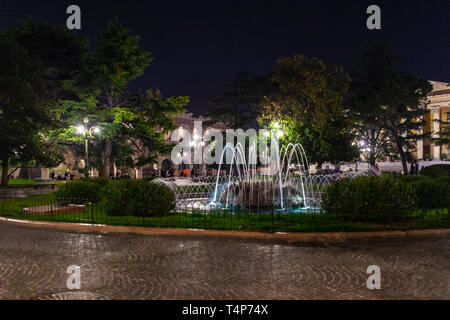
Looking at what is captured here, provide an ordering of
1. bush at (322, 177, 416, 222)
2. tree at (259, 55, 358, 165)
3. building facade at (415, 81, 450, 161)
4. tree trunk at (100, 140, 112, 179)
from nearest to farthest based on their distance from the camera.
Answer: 1. bush at (322, 177, 416, 222)
2. tree at (259, 55, 358, 165)
3. tree trunk at (100, 140, 112, 179)
4. building facade at (415, 81, 450, 161)

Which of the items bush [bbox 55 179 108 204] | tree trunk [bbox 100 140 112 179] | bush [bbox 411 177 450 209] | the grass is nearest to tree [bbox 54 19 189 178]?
tree trunk [bbox 100 140 112 179]

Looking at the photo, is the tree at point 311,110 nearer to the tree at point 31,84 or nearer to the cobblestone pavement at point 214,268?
the tree at point 31,84

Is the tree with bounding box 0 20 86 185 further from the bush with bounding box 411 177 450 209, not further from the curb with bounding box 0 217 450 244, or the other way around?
the bush with bounding box 411 177 450 209

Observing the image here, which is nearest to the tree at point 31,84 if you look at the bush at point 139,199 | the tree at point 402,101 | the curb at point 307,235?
the bush at point 139,199

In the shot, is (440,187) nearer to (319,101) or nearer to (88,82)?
(319,101)

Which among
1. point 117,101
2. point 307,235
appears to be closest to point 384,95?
point 117,101

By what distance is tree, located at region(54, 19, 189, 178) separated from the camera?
3039 cm

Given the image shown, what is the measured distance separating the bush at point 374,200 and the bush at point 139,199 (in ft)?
18.8

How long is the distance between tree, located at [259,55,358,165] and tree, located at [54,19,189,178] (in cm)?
824

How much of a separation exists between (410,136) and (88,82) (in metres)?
33.0

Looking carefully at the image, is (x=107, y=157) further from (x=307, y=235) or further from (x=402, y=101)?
(x=402, y=101)

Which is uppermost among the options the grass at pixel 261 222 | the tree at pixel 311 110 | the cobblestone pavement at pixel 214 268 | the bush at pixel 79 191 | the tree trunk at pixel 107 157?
the tree at pixel 311 110

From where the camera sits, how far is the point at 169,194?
13867 mm

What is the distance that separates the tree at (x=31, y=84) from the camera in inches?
1166
